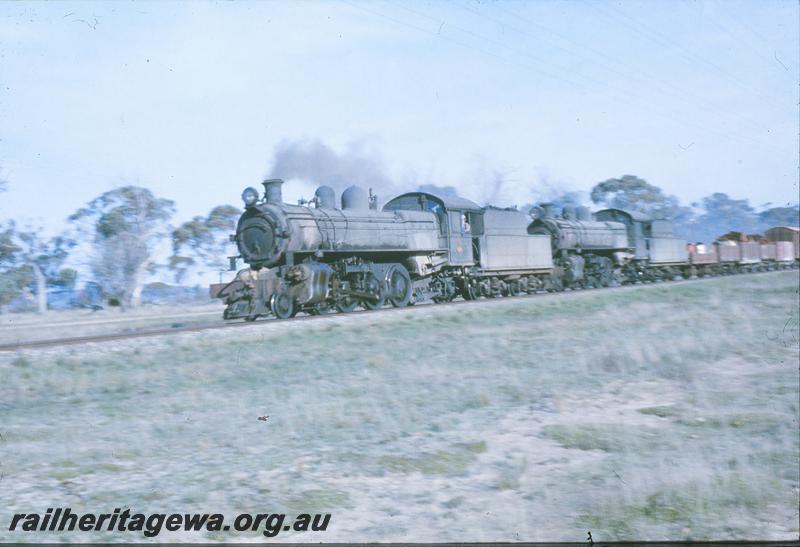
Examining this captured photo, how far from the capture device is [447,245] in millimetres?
23219

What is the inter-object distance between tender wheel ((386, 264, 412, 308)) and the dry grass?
608cm

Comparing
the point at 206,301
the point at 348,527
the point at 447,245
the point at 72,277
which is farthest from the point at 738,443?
the point at 206,301

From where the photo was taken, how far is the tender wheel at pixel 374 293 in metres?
20.2

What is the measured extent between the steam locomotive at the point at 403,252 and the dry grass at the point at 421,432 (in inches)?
142

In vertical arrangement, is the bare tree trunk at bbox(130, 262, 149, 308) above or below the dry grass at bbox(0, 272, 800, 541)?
above

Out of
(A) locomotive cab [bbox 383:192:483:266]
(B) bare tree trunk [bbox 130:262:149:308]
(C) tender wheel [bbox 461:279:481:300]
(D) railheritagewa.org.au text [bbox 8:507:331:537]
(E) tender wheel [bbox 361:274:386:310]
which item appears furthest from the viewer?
(B) bare tree trunk [bbox 130:262:149:308]

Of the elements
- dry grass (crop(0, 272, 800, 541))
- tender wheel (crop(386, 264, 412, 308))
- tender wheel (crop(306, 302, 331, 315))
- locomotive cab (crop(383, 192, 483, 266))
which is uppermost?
locomotive cab (crop(383, 192, 483, 266))

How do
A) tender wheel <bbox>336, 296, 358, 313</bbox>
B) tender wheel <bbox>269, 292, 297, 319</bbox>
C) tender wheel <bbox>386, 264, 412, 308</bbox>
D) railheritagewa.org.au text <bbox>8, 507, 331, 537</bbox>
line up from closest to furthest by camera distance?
railheritagewa.org.au text <bbox>8, 507, 331, 537</bbox>
tender wheel <bbox>269, 292, 297, 319</bbox>
tender wheel <bbox>336, 296, 358, 313</bbox>
tender wheel <bbox>386, 264, 412, 308</bbox>

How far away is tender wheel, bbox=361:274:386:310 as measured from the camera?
20219 mm

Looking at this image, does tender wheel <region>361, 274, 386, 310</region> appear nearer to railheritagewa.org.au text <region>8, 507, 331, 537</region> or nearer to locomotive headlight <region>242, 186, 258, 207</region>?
locomotive headlight <region>242, 186, 258, 207</region>

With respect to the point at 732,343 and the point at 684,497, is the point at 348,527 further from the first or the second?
the point at 732,343

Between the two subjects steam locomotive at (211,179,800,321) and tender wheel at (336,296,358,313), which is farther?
tender wheel at (336,296,358,313)

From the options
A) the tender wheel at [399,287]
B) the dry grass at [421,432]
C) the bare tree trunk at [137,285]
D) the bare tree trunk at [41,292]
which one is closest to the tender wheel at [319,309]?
the tender wheel at [399,287]

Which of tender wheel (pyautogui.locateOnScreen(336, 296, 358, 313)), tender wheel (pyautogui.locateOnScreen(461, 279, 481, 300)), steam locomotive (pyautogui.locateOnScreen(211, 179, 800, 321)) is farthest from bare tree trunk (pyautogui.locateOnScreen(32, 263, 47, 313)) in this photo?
tender wheel (pyautogui.locateOnScreen(461, 279, 481, 300))
